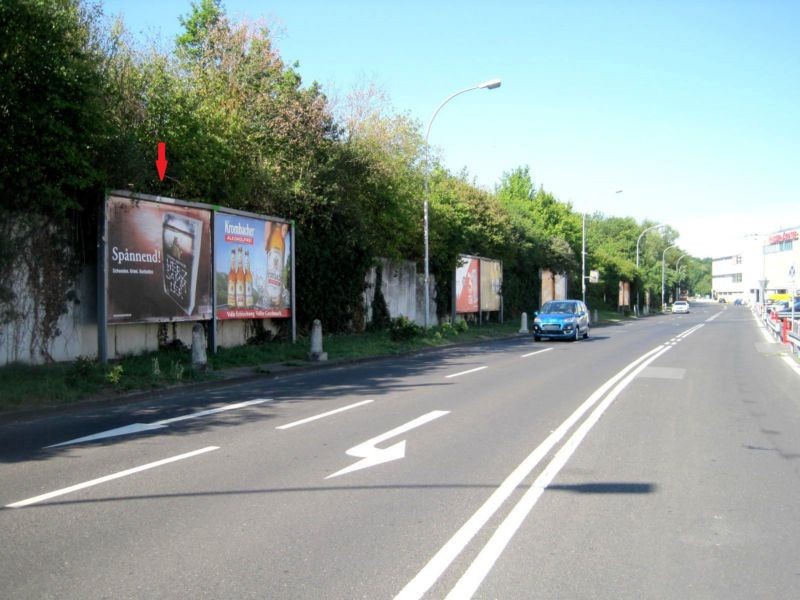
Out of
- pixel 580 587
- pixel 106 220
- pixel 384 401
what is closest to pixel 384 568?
pixel 580 587

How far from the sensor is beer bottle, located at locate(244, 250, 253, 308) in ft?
60.8

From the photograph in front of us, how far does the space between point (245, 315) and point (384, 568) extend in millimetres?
14542

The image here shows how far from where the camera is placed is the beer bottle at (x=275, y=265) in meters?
19.5

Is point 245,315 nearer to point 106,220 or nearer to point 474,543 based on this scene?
point 106,220

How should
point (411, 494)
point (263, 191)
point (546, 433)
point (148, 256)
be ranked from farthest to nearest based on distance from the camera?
1. point (263, 191)
2. point (148, 256)
3. point (546, 433)
4. point (411, 494)

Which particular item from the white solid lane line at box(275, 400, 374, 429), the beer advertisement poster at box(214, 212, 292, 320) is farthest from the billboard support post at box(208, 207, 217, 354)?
the white solid lane line at box(275, 400, 374, 429)

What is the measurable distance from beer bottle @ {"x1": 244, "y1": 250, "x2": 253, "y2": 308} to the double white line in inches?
413

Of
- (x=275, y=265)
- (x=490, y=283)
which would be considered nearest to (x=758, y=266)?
(x=490, y=283)

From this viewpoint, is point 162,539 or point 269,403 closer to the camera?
point 162,539

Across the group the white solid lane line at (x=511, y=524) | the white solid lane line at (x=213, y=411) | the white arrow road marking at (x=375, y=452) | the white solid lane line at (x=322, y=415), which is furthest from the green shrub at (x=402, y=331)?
the white arrow road marking at (x=375, y=452)

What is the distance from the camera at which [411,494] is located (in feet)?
20.8

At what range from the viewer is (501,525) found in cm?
554

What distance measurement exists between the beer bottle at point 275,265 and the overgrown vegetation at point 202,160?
141 cm

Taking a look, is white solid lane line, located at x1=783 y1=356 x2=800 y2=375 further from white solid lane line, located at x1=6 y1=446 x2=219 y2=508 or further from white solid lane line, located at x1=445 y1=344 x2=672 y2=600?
white solid lane line, located at x1=6 y1=446 x2=219 y2=508
